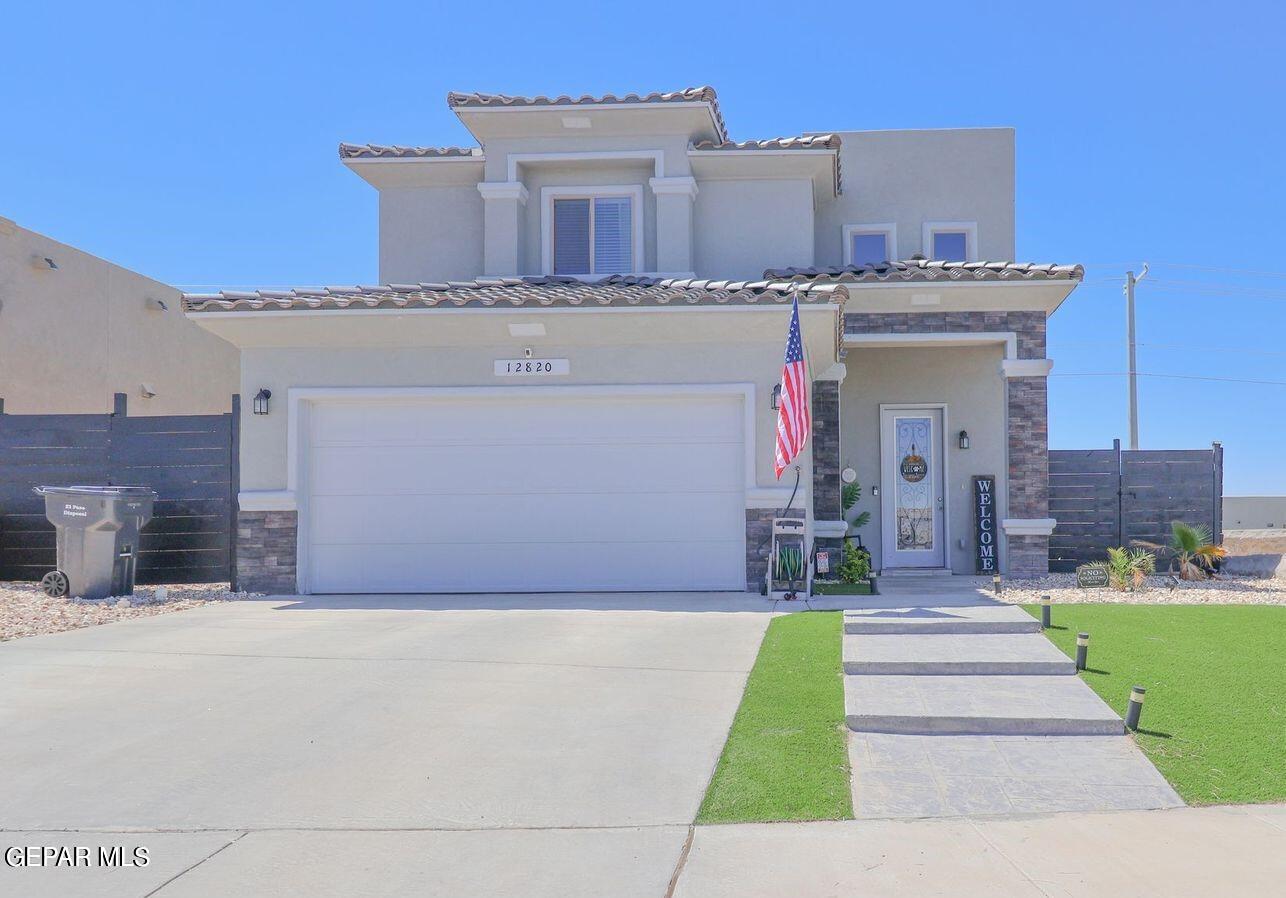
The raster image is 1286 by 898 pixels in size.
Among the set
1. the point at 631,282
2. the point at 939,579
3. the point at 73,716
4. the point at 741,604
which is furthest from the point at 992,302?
the point at 73,716

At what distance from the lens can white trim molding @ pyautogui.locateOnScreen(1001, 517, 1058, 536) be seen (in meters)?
14.4

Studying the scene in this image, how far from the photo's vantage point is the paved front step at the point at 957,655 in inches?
298

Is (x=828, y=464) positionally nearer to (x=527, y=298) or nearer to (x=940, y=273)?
(x=940, y=273)

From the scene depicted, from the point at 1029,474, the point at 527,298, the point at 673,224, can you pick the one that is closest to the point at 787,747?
the point at 527,298

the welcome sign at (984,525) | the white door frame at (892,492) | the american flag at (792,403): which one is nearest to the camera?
the american flag at (792,403)

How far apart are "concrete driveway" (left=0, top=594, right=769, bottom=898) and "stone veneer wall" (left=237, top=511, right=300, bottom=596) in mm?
2757

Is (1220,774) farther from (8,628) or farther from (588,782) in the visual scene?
(8,628)

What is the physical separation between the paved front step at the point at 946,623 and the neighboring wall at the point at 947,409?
601 cm

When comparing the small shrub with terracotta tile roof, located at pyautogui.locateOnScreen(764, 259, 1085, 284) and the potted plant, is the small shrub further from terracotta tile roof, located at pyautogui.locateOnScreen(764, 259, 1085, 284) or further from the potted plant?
terracotta tile roof, located at pyautogui.locateOnScreen(764, 259, 1085, 284)

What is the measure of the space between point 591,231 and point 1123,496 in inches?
339

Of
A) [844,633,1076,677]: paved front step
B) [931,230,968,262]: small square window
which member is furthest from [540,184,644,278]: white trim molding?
Result: [844,633,1076,677]: paved front step

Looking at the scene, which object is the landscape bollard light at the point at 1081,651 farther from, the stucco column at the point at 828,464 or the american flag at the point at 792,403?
the stucco column at the point at 828,464

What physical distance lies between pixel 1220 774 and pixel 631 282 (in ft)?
34.3

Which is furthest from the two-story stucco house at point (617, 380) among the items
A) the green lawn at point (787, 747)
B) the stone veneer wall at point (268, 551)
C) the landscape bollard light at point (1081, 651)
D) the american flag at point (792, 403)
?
the landscape bollard light at point (1081, 651)
